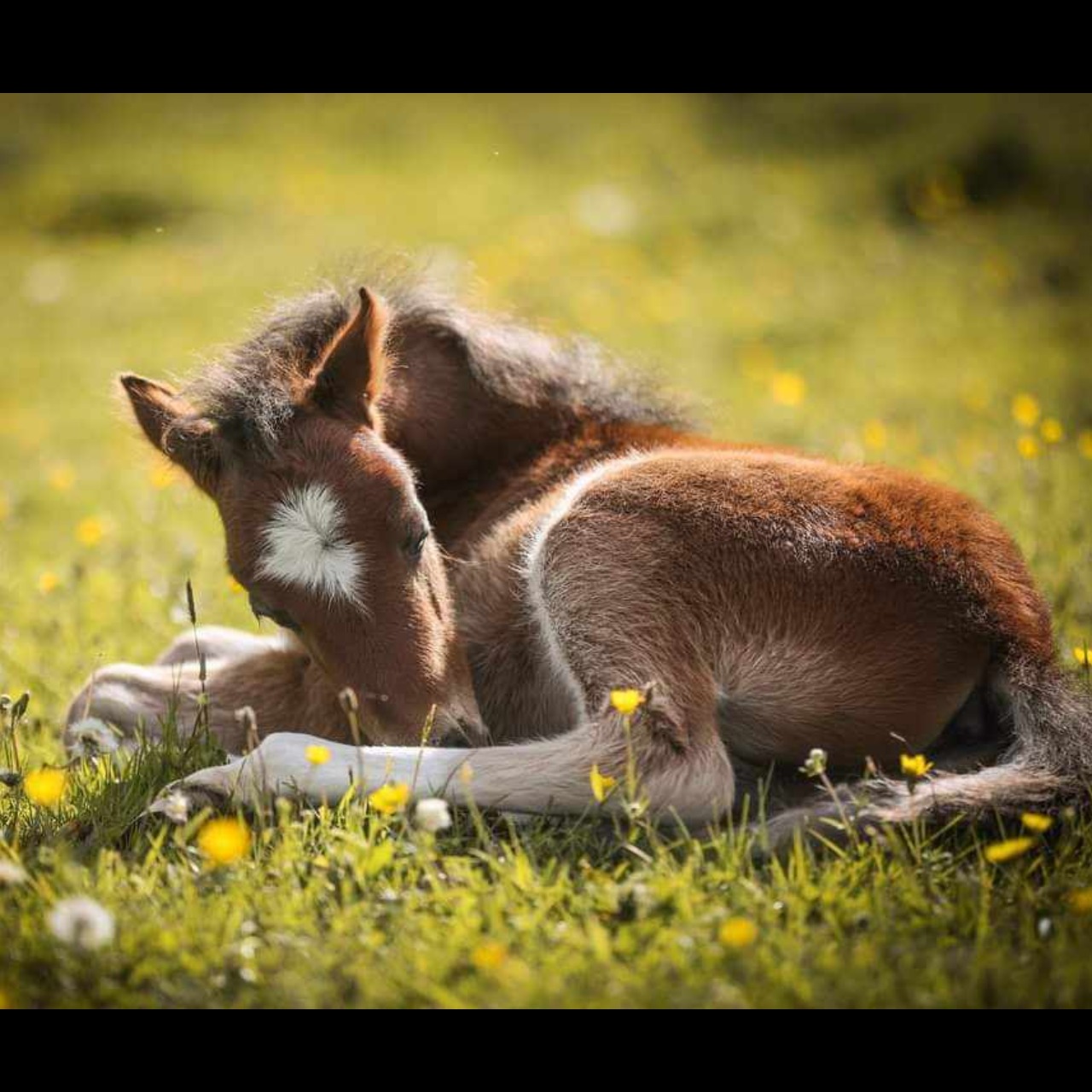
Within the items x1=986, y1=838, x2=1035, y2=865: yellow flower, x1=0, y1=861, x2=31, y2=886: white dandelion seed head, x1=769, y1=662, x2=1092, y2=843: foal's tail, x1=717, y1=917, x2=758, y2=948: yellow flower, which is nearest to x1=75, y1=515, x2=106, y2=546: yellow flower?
x1=0, y1=861, x2=31, y2=886: white dandelion seed head

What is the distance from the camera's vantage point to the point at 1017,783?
11.7 feet

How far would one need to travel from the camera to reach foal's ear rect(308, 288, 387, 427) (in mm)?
4238

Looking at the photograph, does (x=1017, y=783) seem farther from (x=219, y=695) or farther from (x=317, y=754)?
(x=219, y=695)

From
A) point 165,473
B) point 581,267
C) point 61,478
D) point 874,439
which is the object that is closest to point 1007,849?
point 165,473

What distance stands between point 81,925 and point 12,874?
287 mm

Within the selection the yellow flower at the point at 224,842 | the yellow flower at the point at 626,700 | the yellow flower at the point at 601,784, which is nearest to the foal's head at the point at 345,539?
the yellow flower at the point at 601,784

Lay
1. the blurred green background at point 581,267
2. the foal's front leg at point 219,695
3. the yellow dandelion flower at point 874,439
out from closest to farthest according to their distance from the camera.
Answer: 1. the foal's front leg at point 219,695
2. the blurred green background at point 581,267
3. the yellow dandelion flower at point 874,439

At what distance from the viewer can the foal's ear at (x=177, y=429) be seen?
13.9 ft

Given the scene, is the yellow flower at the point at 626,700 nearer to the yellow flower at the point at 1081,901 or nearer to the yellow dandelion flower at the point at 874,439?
the yellow flower at the point at 1081,901

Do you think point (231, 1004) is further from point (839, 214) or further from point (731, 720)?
point (839, 214)

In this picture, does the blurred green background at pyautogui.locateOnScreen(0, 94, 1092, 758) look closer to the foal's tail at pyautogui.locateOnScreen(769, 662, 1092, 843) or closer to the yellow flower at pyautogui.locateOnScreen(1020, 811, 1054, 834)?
the foal's tail at pyautogui.locateOnScreen(769, 662, 1092, 843)

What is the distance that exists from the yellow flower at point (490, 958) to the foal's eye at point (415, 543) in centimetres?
151

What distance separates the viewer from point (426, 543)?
14.3ft

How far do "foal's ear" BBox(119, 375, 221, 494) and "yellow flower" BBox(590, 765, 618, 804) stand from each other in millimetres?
1675
